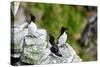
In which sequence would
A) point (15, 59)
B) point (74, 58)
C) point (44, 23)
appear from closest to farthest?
point (15, 59) → point (44, 23) → point (74, 58)

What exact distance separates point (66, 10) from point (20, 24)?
0.55m

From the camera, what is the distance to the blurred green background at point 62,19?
206cm

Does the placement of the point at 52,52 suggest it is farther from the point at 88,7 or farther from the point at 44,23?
the point at 88,7

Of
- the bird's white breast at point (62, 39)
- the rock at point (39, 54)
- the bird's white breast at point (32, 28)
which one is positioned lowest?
the rock at point (39, 54)

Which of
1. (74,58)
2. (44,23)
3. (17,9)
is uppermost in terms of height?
(17,9)

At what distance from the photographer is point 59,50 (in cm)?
215

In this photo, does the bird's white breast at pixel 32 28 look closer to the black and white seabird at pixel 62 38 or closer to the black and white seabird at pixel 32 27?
the black and white seabird at pixel 32 27

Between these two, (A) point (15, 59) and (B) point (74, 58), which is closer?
(A) point (15, 59)

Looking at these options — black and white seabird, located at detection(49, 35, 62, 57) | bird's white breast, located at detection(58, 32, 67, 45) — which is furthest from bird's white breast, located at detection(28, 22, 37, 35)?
bird's white breast, located at detection(58, 32, 67, 45)

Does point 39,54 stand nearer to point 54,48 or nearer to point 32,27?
point 54,48

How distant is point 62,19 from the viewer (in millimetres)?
2170

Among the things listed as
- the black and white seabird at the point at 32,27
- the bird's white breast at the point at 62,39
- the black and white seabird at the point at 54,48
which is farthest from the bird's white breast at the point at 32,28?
the bird's white breast at the point at 62,39

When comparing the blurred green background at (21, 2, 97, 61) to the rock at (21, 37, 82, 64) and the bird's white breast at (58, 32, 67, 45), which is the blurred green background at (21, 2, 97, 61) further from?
the rock at (21, 37, 82, 64)

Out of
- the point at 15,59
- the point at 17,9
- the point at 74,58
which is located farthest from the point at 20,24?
the point at 74,58
